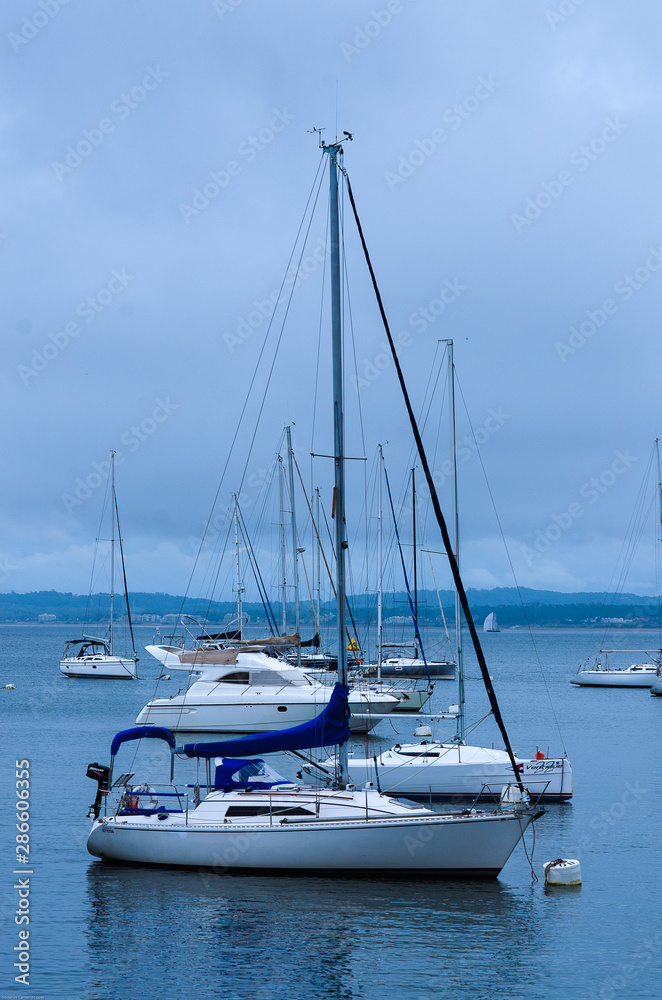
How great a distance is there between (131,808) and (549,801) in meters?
13.5

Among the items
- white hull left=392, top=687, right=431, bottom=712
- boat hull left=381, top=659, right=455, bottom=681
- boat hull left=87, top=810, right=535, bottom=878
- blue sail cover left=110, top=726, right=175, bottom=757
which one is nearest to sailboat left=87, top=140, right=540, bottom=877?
boat hull left=87, top=810, right=535, bottom=878

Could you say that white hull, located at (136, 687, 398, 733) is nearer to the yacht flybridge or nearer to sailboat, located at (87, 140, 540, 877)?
the yacht flybridge

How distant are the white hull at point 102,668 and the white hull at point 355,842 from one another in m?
67.3

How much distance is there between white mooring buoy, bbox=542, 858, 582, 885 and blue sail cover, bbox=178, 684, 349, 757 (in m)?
5.21

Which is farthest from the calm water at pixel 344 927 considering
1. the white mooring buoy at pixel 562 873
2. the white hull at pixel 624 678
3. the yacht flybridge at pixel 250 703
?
the white hull at pixel 624 678

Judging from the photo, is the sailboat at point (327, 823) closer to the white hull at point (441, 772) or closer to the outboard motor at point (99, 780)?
the outboard motor at point (99, 780)

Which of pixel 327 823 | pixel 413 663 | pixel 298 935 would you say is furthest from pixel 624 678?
pixel 298 935

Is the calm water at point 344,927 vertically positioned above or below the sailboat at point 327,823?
below

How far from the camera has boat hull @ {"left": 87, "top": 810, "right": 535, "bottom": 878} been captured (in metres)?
21.9

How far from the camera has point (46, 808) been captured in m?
30.3

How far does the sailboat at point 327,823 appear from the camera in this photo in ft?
72.1

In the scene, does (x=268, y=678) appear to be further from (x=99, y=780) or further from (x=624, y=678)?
(x=624, y=678)

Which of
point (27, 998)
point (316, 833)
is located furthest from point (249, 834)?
point (27, 998)

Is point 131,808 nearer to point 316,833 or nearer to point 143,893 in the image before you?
point 143,893
